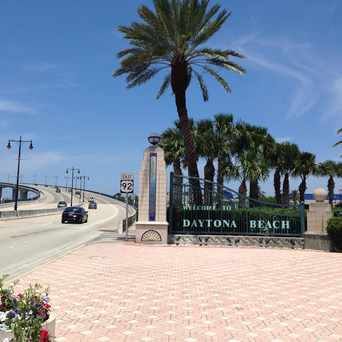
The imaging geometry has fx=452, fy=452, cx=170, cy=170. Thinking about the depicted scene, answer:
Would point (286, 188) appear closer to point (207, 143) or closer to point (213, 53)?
point (207, 143)

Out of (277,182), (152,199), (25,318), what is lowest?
(25,318)

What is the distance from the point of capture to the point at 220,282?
10195 mm

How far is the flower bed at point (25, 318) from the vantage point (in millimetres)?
3782

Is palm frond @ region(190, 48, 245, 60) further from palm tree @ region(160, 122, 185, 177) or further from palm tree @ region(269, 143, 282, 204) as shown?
palm tree @ region(269, 143, 282, 204)

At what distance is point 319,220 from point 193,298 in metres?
11.7

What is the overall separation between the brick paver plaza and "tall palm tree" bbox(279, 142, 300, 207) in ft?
101

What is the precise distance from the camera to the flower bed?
12.4 feet

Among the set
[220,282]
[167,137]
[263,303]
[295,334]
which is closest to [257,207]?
[220,282]

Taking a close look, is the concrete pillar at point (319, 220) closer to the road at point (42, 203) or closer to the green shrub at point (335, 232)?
the green shrub at point (335, 232)

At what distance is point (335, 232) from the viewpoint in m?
17.9

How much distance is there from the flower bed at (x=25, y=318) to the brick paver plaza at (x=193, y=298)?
1.78 meters

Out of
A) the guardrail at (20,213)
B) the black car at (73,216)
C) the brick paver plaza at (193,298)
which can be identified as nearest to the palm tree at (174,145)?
the black car at (73,216)

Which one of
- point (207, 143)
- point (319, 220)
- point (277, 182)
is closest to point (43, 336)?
point (319, 220)

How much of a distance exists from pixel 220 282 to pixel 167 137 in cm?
2670
